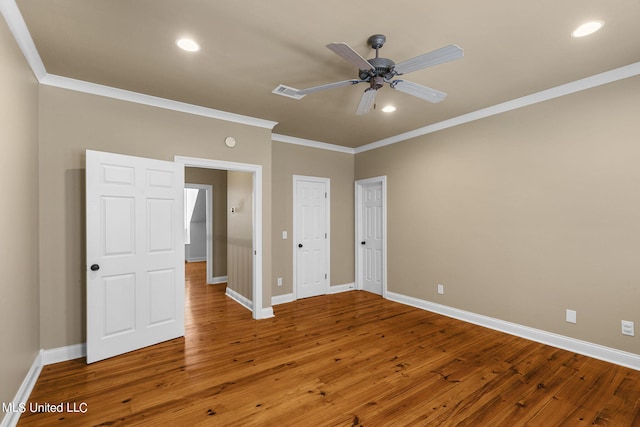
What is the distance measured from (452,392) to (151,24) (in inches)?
140

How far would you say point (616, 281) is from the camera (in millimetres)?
2887

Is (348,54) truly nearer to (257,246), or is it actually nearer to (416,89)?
(416,89)

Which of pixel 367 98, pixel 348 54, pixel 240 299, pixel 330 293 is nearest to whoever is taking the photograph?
pixel 348 54

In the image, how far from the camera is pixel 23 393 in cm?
229

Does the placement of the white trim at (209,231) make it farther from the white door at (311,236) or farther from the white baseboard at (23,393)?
the white baseboard at (23,393)

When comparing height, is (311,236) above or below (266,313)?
above

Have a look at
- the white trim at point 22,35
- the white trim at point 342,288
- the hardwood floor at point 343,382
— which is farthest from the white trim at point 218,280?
the white trim at point 22,35

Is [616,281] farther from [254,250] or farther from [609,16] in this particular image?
[254,250]

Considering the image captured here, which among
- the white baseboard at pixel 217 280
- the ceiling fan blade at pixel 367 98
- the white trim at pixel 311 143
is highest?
the white trim at pixel 311 143

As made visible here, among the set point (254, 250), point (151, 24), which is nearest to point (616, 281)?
point (254, 250)

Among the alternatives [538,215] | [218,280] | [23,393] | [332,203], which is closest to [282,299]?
[332,203]

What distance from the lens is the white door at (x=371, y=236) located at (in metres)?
5.48

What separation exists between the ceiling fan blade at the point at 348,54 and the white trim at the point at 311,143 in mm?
2971

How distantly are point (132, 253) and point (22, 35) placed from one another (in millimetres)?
1967
